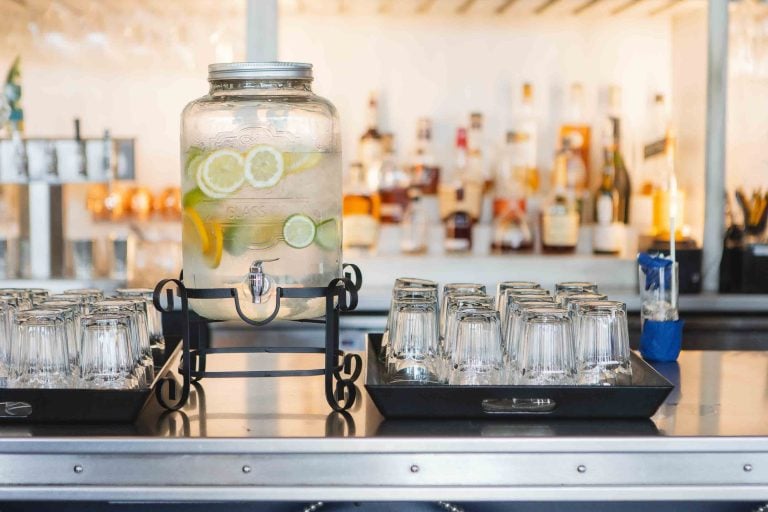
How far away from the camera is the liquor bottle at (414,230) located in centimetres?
293

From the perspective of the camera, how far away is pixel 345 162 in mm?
3062

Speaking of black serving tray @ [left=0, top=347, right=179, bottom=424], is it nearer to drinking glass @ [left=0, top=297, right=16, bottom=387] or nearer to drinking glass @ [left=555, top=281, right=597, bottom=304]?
drinking glass @ [left=0, top=297, right=16, bottom=387]

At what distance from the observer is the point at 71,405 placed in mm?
1117

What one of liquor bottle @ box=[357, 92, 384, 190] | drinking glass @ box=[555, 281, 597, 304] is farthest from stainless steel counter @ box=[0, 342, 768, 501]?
liquor bottle @ box=[357, 92, 384, 190]

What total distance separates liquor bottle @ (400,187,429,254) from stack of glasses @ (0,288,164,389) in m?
1.77

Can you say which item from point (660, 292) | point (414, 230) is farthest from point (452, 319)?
point (414, 230)

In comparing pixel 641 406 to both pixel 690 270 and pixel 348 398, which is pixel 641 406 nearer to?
pixel 348 398

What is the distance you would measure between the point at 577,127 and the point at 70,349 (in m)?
2.13

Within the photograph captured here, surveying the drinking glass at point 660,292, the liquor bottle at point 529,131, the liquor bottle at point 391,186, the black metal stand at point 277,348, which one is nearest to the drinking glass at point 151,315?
the black metal stand at point 277,348

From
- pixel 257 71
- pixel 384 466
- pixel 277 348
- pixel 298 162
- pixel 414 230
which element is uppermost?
pixel 257 71

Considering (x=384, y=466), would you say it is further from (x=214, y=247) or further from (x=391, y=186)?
(x=391, y=186)

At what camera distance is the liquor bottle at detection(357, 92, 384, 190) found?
2961 millimetres

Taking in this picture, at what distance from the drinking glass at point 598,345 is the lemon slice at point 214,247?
0.42 metres

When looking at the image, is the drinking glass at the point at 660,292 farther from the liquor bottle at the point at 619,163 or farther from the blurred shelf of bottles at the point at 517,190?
the liquor bottle at the point at 619,163
